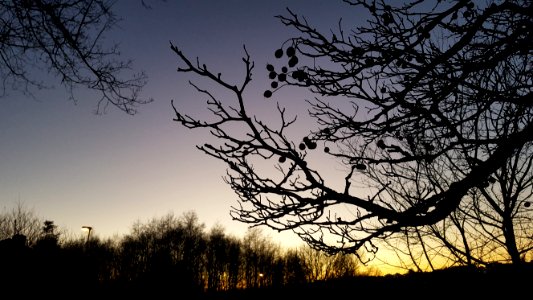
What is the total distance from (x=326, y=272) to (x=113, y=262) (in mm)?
34010

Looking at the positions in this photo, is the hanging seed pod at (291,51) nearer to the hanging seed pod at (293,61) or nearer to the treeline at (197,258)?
the hanging seed pod at (293,61)

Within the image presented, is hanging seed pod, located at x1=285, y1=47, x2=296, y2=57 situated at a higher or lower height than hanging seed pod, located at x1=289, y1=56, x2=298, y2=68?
higher

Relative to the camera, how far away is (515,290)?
4.68 meters

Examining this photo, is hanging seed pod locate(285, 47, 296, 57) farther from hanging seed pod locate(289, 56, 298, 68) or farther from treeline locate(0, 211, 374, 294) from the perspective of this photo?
treeline locate(0, 211, 374, 294)

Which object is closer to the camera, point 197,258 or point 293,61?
point 293,61

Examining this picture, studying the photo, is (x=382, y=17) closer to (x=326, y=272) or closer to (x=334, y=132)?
(x=334, y=132)

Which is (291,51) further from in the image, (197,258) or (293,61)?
(197,258)

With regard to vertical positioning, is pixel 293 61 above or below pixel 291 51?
below

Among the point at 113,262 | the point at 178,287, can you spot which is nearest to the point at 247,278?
the point at 113,262

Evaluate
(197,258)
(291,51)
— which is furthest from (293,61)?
(197,258)

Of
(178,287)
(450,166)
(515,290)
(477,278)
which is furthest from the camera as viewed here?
(178,287)

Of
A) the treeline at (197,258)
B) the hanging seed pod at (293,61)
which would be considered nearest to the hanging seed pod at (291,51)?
the hanging seed pod at (293,61)

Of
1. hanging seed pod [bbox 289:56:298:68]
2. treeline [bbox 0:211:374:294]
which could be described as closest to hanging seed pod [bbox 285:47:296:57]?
hanging seed pod [bbox 289:56:298:68]

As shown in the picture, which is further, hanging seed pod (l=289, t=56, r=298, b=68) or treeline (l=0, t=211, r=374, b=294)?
treeline (l=0, t=211, r=374, b=294)
